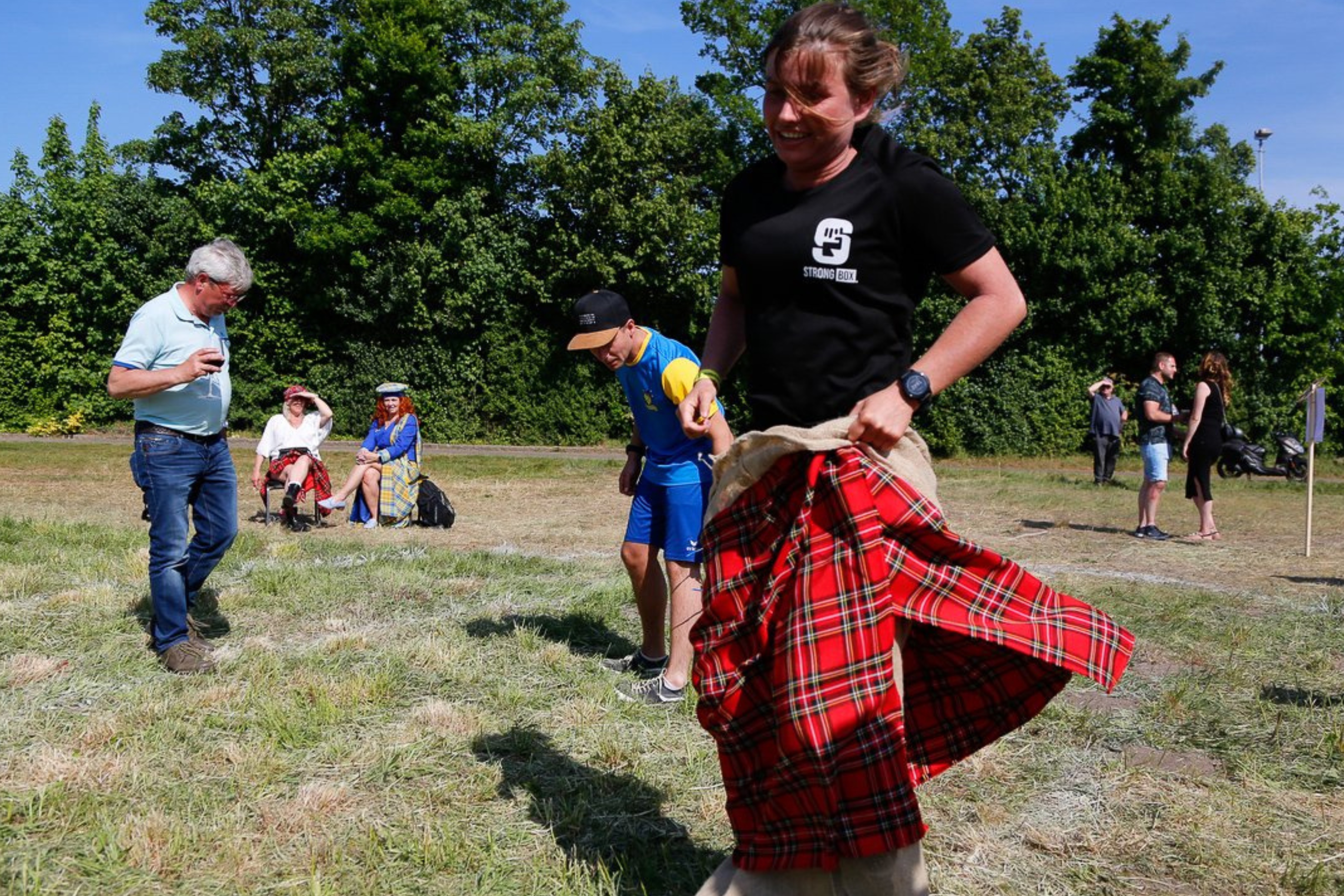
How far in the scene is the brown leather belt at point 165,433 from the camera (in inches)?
205

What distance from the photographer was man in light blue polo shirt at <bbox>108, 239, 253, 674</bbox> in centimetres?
505

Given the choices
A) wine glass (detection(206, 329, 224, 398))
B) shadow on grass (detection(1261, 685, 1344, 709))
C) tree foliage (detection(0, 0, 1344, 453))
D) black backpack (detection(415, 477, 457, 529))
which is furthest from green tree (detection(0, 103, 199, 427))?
shadow on grass (detection(1261, 685, 1344, 709))

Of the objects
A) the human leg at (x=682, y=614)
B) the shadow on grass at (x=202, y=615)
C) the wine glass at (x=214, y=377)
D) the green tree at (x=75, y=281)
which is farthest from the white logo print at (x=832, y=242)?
the green tree at (x=75, y=281)

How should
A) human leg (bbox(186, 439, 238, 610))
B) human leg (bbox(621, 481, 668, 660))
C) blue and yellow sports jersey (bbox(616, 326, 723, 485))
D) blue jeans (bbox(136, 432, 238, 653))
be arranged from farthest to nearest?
human leg (bbox(186, 439, 238, 610)) < blue jeans (bbox(136, 432, 238, 653)) < human leg (bbox(621, 481, 668, 660)) < blue and yellow sports jersey (bbox(616, 326, 723, 485))

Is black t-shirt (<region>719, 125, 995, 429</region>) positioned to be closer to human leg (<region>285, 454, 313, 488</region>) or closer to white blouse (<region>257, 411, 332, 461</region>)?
human leg (<region>285, 454, 313, 488</region>)

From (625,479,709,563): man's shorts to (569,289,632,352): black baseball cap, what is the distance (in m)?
0.71

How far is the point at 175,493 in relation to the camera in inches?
205

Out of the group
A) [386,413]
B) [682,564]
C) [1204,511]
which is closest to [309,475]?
[386,413]

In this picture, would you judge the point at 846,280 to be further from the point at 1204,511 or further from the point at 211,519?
the point at 1204,511

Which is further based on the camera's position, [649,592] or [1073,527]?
[1073,527]

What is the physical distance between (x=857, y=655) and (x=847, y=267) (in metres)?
0.83

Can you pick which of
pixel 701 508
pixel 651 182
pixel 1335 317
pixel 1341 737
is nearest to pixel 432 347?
pixel 651 182

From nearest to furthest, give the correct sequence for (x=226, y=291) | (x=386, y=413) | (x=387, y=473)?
1. (x=226, y=291)
2. (x=387, y=473)
3. (x=386, y=413)

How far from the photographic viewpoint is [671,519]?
4.93m
